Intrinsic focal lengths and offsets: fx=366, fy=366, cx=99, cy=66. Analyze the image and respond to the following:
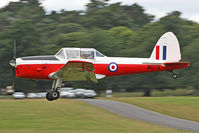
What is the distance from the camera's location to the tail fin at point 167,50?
1817 cm

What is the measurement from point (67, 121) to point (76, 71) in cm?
371

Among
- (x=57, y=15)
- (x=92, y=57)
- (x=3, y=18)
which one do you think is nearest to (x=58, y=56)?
(x=92, y=57)

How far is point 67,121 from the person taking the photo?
18.8 meters

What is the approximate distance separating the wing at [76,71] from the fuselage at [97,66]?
14.2 inches

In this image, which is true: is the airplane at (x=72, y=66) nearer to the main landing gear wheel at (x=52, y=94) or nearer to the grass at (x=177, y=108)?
the main landing gear wheel at (x=52, y=94)

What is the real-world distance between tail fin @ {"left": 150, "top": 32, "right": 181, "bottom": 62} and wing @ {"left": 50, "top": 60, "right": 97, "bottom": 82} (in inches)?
145

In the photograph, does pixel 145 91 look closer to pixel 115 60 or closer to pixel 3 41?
pixel 3 41

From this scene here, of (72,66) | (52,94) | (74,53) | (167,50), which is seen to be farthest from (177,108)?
(72,66)

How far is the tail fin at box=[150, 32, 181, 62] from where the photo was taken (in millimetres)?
18172

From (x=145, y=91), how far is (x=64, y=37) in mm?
14631

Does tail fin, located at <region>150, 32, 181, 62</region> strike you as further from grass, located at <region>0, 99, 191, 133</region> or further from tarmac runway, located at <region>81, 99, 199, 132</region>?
tarmac runway, located at <region>81, 99, 199, 132</region>

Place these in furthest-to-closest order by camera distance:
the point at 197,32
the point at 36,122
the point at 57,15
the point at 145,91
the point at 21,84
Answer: the point at 57,15 < the point at 197,32 < the point at 145,91 < the point at 21,84 < the point at 36,122

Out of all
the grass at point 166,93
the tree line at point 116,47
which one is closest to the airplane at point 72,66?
the tree line at point 116,47

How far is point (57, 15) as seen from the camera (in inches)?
3792
